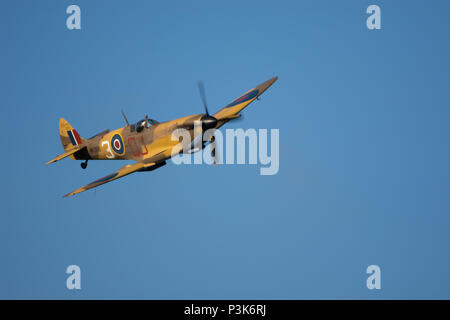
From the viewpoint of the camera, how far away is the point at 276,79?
32531 mm

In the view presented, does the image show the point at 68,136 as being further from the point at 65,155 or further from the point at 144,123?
the point at 144,123

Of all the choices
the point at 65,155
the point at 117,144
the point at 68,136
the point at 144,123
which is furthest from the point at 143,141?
the point at 68,136

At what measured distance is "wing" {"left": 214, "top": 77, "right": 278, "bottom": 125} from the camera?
93.9 feet

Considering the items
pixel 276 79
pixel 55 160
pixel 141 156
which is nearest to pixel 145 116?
pixel 141 156

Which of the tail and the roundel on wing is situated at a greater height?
the tail

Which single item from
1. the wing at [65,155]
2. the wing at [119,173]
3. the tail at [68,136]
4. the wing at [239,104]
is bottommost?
the wing at [119,173]

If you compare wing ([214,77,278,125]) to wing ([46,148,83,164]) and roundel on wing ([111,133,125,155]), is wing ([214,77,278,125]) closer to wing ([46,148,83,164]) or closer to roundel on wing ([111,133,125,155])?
roundel on wing ([111,133,125,155])

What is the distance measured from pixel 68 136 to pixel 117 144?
4492 millimetres

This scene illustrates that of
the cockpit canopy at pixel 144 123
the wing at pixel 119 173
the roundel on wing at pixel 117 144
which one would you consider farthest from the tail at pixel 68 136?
the wing at pixel 119 173

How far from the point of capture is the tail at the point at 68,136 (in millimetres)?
32469

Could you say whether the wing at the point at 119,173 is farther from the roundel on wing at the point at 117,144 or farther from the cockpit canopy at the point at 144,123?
the roundel on wing at the point at 117,144

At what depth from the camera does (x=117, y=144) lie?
29719mm

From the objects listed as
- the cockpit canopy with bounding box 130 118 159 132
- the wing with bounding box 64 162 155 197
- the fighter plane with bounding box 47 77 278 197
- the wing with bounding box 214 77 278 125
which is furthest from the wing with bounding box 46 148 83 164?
the wing with bounding box 214 77 278 125

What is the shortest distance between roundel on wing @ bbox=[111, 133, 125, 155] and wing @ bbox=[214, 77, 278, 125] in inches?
179
